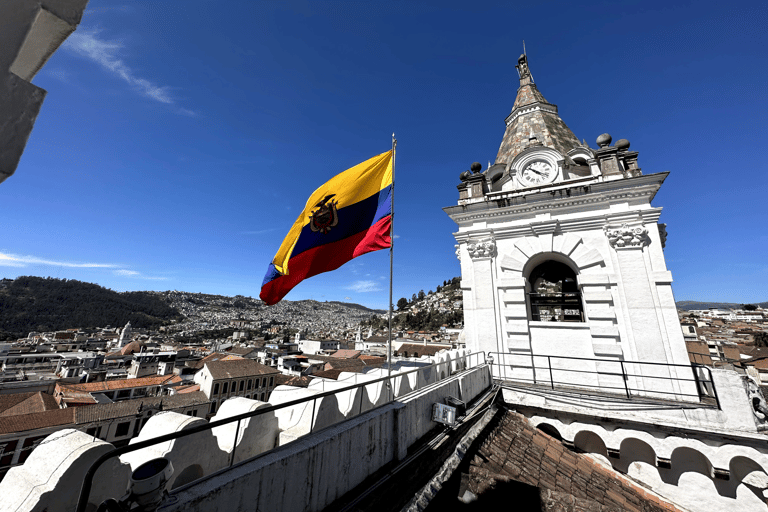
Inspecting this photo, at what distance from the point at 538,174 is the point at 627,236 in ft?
12.4

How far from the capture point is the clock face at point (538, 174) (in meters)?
11.6

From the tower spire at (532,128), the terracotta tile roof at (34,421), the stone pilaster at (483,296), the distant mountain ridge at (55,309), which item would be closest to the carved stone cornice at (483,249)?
the stone pilaster at (483,296)

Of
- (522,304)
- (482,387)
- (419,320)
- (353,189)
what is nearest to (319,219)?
(353,189)

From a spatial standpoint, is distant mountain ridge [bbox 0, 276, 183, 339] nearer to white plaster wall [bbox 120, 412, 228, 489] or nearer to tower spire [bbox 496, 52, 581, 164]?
white plaster wall [bbox 120, 412, 228, 489]

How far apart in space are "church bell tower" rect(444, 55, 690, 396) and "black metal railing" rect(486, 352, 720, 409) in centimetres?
11

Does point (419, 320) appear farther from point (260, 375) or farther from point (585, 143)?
point (585, 143)

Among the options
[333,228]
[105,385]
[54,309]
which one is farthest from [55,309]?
[333,228]

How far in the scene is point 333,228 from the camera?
23.6ft

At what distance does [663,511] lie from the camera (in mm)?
6180

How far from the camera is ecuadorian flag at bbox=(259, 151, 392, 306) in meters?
7.12

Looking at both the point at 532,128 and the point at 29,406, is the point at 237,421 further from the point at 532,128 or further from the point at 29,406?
the point at 29,406

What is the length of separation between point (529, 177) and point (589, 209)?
2495 millimetres

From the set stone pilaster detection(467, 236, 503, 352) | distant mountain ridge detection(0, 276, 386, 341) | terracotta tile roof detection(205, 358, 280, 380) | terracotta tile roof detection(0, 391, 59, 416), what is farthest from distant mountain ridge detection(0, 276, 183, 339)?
stone pilaster detection(467, 236, 503, 352)

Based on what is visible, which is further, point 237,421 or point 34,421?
point 34,421
